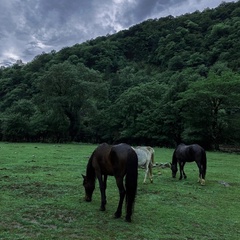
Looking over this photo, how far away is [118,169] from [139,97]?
44251 millimetres

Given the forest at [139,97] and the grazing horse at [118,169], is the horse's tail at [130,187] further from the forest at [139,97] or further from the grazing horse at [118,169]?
the forest at [139,97]

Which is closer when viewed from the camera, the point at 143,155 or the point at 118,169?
the point at 118,169

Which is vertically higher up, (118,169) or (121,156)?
(121,156)

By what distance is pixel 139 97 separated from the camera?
51.3 metres

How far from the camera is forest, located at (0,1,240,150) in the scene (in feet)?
128

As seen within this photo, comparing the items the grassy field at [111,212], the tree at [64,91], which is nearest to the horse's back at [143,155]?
the grassy field at [111,212]

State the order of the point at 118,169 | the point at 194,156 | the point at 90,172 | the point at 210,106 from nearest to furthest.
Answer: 1. the point at 118,169
2. the point at 90,172
3. the point at 194,156
4. the point at 210,106

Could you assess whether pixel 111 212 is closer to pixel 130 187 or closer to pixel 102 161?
pixel 130 187

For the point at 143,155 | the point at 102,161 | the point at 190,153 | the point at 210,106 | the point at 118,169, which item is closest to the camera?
the point at 118,169

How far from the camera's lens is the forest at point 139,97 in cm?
3894

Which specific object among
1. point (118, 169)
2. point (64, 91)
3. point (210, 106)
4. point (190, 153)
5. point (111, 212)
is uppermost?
point (64, 91)

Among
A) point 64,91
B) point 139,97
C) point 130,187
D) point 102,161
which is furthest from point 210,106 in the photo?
point 130,187

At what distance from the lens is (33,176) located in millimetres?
12750

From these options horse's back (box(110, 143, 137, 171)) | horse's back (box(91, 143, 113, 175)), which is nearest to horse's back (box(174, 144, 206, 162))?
horse's back (box(91, 143, 113, 175))
